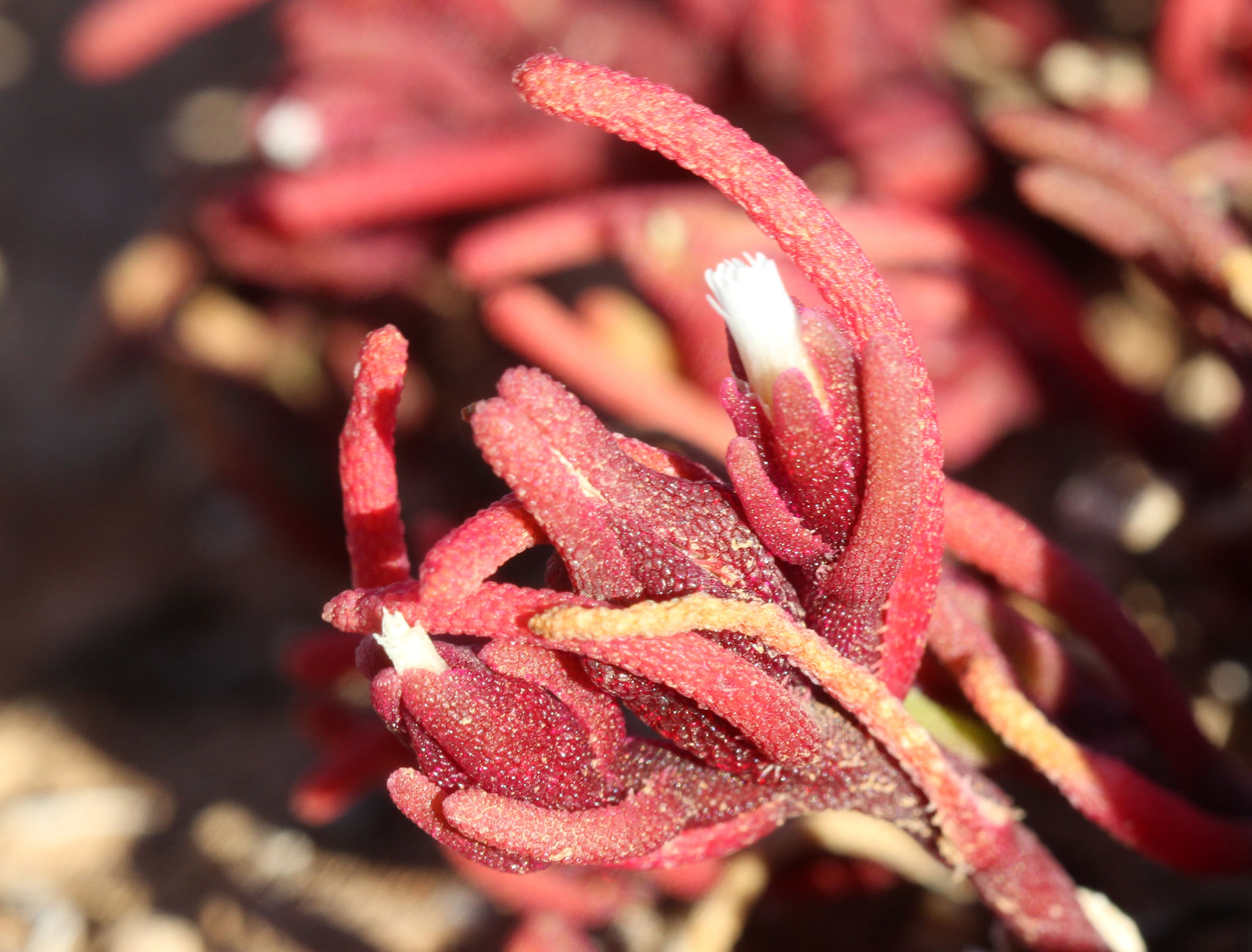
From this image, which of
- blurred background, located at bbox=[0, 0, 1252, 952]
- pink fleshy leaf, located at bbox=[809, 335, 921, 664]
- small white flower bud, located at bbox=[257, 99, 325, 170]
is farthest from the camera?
small white flower bud, located at bbox=[257, 99, 325, 170]

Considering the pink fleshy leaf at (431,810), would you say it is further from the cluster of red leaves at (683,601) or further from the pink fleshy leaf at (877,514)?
the pink fleshy leaf at (877,514)

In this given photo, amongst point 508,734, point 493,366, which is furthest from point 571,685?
point 493,366

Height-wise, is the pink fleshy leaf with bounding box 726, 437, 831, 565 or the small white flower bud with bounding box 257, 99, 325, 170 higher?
the pink fleshy leaf with bounding box 726, 437, 831, 565

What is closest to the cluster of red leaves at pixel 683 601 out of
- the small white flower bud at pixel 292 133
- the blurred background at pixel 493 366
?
the blurred background at pixel 493 366

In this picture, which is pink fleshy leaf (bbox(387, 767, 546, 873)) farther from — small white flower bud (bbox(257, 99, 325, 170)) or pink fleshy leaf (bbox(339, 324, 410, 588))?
small white flower bud (bbox(257, 99, 325, 170))

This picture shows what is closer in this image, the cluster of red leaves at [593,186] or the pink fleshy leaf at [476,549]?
the pink fleshy leaf at [476,549]

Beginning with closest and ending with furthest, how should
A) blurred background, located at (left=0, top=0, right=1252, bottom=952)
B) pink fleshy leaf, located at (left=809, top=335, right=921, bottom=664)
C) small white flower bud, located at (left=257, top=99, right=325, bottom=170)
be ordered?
pink fleshy leaf, located at (left=809, top=335, right=921, bottom=664), blurred background, located at (left=0, top=0, right=1252, bottom=952), small white flower bud, located at (left=257, top=99, right=325, bottom=170)

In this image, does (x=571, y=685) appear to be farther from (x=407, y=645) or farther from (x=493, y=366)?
(x=493, y=366)

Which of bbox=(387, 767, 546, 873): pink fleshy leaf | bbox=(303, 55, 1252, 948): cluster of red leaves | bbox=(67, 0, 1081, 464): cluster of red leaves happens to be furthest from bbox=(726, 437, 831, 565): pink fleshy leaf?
bbox=(67, 0, 1081, 464): cluster of red leaves
